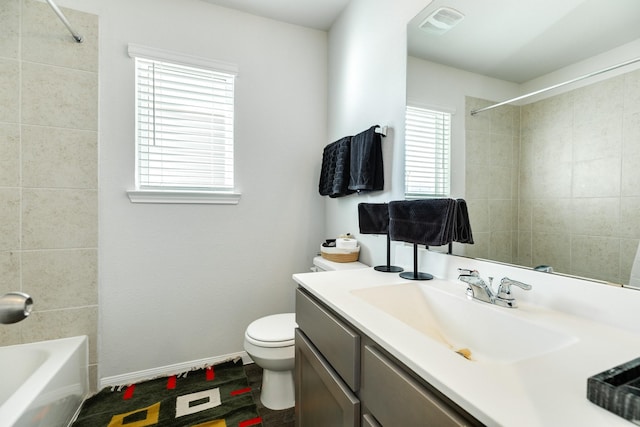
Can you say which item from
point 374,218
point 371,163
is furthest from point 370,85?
point 374,218

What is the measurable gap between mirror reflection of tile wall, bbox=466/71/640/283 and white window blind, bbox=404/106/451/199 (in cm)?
19

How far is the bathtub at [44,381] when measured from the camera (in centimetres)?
112

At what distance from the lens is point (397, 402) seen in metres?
0.62

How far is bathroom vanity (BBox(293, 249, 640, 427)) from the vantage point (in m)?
0.46

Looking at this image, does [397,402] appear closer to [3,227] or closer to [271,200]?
[271,200]

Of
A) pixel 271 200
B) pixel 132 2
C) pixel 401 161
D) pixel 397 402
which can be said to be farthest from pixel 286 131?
pixel 397 402

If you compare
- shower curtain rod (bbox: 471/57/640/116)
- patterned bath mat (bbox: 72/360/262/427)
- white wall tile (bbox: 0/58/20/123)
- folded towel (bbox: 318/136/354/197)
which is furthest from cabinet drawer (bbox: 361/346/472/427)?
white wall tile (bbox: 0/58/20/123)

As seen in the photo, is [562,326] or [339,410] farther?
[339,410]

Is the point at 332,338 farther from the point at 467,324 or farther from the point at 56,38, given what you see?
the point at 56,38

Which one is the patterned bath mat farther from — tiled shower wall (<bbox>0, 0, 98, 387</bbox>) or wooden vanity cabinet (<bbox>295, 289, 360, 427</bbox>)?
wooden vanity cabinet (<bbox>295, 289, 360, 427</bbox>)

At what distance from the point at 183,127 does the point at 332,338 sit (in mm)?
1675

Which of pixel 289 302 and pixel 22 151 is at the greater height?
pixel 22 151

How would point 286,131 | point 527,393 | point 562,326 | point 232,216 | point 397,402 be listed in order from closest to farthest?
point 527,393
point 397,402
point 562,326
point 232,216
point 286,131

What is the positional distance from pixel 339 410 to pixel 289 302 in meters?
1.38
